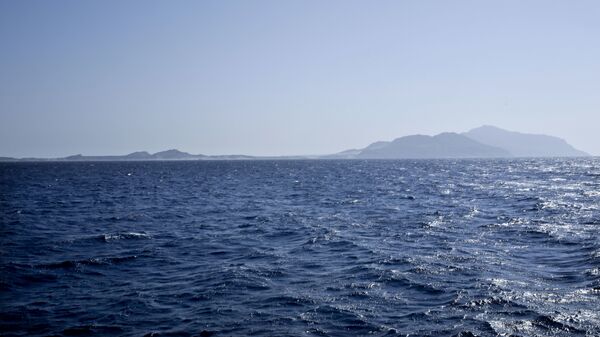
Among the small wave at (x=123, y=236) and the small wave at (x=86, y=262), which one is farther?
the small wave at (x=123, y=236)

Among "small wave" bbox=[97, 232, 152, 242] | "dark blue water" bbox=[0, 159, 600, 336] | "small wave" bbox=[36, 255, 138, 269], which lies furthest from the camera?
"small wave" bbox=[97, 232, 152, 242]

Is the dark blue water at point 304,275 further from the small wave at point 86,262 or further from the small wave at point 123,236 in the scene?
the small wave at point 123,236

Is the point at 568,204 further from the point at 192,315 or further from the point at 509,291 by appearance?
the point at 192,315

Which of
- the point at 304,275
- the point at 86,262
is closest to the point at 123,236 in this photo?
the point at 86,262

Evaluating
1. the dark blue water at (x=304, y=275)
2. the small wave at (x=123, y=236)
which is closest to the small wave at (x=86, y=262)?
the dark blue water at (x=304, y=275)

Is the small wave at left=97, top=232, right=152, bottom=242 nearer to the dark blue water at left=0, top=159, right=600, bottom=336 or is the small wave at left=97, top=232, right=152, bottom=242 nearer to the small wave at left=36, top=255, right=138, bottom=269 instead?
the dark blue water at left=0, top=159, right=600, bottom=336

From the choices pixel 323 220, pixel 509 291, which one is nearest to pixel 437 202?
pixel 323 220

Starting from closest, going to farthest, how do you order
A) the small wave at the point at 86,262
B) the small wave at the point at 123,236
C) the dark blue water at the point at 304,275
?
the dark blue water at the point at 304,275, the small wave at the point at 86,262, the small wave at the point at 123,236

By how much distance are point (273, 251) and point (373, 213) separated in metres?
18.7

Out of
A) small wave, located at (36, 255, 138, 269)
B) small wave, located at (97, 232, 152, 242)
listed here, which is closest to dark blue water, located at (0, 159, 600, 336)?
small wave, located at (36, 255, 138, 269)

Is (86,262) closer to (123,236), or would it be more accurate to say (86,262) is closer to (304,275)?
(123,236)

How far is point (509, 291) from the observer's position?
57.6 feet

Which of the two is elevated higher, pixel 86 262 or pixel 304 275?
pixel 86 262

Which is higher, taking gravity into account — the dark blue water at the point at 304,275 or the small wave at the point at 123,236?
the small wave at the point at 123,236
